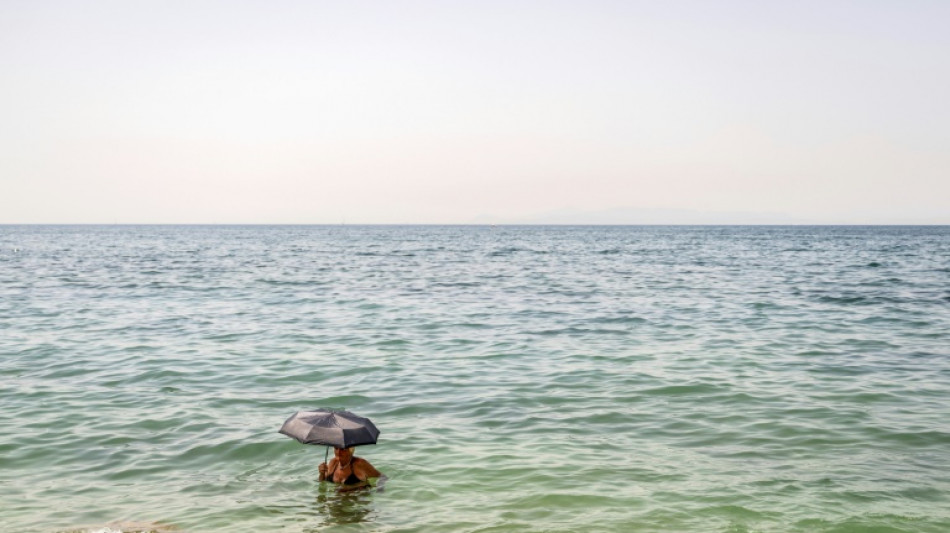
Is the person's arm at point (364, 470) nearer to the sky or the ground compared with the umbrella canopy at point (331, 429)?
nearer to the ground

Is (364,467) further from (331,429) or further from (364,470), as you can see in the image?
(331,429)

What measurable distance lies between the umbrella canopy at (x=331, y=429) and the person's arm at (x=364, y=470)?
758 millimetres

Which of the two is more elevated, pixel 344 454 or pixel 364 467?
pixel 344 454

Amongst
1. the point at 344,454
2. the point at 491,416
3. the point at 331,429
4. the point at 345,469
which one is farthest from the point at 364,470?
the point at 491,416

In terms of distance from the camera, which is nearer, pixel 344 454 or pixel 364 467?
pixel 344 454

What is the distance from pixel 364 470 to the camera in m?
11.3

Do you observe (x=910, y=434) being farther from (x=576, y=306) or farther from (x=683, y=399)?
(x=576, y=306)

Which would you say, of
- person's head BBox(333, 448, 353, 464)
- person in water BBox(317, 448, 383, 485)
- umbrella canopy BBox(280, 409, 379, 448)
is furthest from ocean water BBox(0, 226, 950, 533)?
umbrella canopy BBox(280, 409, 379, 448)

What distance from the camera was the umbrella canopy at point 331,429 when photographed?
406 inches

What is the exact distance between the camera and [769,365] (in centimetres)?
→ 1961

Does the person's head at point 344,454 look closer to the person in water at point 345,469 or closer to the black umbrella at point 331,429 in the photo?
the person in water at point 345,469

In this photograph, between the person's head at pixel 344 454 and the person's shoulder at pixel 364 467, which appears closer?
the person's head at pixel 344 454

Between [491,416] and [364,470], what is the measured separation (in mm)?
4045

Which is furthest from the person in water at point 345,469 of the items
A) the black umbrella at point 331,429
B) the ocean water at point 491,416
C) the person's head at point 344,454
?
the black umbrella at point 331,429
